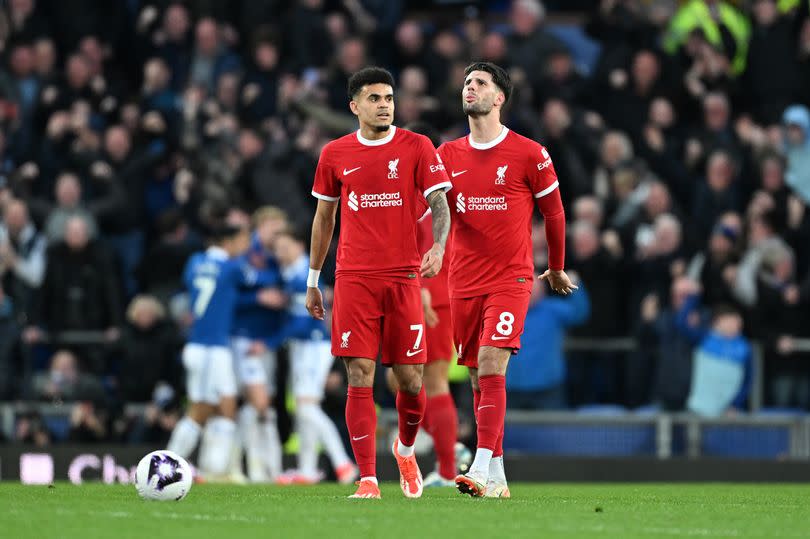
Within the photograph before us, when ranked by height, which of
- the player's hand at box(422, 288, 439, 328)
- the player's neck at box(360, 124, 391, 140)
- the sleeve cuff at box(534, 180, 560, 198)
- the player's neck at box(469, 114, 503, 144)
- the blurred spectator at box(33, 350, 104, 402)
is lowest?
the blurred spectator at box(33, 350, 104, 402)

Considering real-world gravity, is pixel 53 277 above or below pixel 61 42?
below

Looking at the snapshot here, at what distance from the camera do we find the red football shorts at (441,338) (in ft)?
42.8

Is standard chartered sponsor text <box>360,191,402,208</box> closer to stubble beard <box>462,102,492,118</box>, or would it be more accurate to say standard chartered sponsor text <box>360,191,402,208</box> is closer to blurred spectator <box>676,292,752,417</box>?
stubble beard <box>462,102,492,118</box>

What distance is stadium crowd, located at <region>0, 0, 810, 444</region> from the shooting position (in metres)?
17.4

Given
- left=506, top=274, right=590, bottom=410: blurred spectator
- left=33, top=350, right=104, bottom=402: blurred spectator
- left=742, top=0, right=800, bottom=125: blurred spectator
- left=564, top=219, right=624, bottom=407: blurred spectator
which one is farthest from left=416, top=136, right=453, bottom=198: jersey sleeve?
left=742, top=0, right=800, bottom=125: blurred spectator

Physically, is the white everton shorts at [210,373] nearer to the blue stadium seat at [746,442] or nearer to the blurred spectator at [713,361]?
the blurred spectator at [713,361]

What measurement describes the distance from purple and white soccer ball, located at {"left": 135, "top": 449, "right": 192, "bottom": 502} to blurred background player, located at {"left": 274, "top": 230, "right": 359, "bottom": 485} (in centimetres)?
554

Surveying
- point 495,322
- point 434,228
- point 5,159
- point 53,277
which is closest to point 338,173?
point 434,228

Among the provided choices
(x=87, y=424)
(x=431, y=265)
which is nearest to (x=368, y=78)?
(x=431, y=265)

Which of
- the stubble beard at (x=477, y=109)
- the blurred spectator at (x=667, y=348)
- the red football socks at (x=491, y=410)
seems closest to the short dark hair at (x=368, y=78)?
the stubble beard at (x=477, y=109)

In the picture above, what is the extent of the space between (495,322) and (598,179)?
321 inches

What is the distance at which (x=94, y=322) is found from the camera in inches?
728

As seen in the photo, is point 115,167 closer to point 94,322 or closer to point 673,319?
point 94,322

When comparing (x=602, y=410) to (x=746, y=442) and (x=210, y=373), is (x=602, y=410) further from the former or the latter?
(x=210, y=373)
